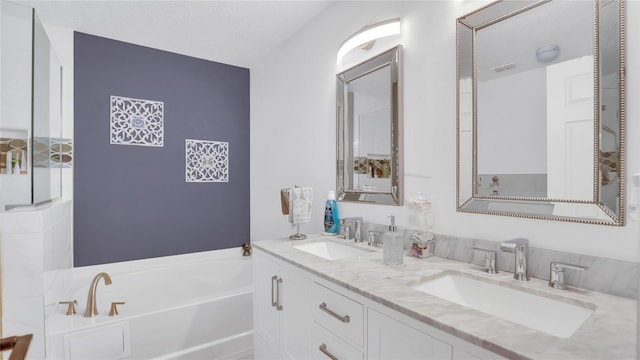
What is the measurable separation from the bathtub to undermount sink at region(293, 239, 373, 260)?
0.80 metres

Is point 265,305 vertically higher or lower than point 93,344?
higher

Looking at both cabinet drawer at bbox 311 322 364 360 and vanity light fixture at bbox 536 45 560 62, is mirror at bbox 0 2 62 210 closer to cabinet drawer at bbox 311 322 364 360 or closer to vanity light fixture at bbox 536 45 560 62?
cabinet drawer at bbox 311 322 364 360

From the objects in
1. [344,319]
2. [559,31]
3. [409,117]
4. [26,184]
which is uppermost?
[559,31]

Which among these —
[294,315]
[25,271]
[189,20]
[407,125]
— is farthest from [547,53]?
[25,271]

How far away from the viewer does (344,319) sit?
1.12m

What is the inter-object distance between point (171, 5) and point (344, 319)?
7.81ft

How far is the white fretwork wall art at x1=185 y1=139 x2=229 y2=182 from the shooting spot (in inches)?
126

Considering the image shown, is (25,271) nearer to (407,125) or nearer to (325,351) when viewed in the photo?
(325,351)

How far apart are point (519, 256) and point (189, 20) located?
2670mm

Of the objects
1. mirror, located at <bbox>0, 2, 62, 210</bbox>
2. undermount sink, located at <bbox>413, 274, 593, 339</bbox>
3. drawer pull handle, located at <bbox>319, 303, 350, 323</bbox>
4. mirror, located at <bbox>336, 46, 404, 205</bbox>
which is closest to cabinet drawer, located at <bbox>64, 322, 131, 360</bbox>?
mirror, located at <bbox>0, 2, 62, 210</bbox>

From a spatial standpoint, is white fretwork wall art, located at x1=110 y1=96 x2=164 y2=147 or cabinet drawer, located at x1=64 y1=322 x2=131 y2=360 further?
white fretwork wall art, located at x1=110 y1=96 x2=164 y2=147

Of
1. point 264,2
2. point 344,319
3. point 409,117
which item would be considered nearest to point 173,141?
point 264,2

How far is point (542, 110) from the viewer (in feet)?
3.67

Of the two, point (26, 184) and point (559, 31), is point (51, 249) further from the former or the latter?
point (559, 31)
